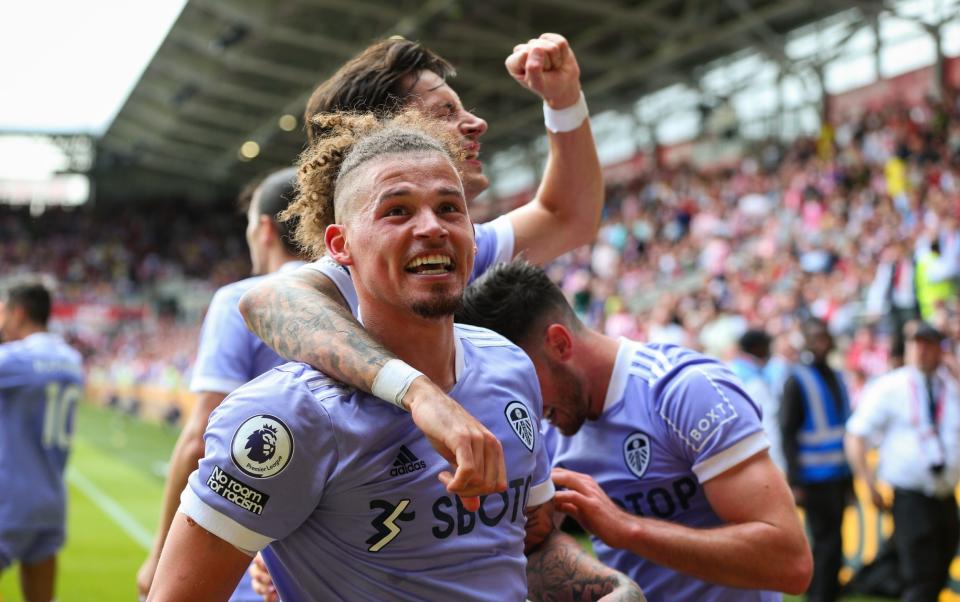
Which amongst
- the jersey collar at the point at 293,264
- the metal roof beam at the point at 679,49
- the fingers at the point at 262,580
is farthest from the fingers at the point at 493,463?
the metal roof beam at the point at 679,49

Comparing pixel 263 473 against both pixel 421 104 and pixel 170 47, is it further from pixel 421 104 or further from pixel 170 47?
pixel 170 47

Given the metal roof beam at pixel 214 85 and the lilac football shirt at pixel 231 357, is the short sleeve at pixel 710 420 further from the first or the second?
the metal roof beam at pixel 214 85

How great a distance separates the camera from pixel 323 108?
2.82 meters

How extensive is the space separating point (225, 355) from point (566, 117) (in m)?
1.34

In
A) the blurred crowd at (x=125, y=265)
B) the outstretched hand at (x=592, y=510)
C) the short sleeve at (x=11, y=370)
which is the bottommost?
the blurred crowd at (x=125, y=265)

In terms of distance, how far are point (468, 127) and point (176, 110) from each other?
119 feet

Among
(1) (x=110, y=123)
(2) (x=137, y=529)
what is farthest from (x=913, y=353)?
(1) (x=110, y=123)

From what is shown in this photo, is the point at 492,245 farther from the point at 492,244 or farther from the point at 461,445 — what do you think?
the point at 461,445

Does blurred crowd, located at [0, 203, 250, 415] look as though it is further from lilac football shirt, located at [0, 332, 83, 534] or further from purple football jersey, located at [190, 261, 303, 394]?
purple football jersey, located at [190, 261, 303, 394]

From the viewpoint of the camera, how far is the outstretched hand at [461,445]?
5.72 ft

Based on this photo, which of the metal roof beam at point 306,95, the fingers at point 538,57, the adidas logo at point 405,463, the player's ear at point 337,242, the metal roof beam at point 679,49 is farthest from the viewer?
the metal roof beam at point 306,95

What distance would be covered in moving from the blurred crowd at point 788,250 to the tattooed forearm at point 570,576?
6281mm

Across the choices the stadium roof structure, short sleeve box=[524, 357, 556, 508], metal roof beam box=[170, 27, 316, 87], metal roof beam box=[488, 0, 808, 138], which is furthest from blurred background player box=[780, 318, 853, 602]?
metal roof beam box=[170, 27, 316, 87]

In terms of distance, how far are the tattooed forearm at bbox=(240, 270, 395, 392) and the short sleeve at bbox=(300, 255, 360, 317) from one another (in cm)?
3
